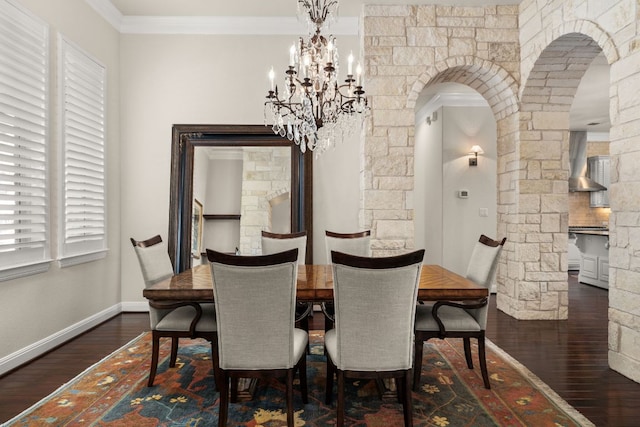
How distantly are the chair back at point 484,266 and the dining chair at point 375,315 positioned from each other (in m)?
0.80

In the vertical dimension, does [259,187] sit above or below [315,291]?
above

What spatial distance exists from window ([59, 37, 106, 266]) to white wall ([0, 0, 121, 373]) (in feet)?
0.28

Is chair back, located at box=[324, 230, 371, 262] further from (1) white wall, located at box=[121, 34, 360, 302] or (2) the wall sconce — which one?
(2) the wall sconce

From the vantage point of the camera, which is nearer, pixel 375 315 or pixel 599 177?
pixel 375 315

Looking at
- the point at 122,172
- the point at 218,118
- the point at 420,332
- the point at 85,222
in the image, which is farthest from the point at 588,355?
the point at 122,172

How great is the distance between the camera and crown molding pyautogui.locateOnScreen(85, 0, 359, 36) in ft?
14.1

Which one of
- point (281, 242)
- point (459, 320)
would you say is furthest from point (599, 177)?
point (281, 242)

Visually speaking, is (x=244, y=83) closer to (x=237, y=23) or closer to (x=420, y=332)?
(x=237, y=23)

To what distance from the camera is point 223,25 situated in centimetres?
436

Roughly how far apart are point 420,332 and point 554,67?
310 centimetres

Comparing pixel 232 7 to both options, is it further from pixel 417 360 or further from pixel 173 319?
pixel 417 360

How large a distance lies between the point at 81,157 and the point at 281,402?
290 centimetres

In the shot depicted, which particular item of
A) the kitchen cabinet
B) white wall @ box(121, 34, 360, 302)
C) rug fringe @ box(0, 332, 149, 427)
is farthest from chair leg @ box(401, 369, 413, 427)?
the kitchen cabinet

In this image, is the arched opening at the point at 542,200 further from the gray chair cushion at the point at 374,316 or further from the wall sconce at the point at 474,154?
the gray chair cushion at the point at 374,316
